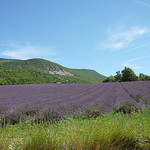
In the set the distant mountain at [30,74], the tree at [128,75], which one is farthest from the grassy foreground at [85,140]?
the tree at [128,75]

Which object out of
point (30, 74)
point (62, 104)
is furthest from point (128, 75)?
point (62, 104)

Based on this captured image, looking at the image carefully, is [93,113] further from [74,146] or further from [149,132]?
[74,146]

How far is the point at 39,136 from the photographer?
182 centimetres

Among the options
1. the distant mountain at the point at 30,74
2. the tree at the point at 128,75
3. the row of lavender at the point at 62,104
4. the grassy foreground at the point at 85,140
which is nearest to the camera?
the grassy foreground at the point at 85,140

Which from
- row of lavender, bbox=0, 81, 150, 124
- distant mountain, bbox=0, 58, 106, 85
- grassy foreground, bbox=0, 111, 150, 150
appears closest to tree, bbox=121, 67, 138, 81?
distant mountain, bbox=0, 58, 106, 85

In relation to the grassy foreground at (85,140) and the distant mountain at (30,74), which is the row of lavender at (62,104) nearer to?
the grassy foreground at (85,140)

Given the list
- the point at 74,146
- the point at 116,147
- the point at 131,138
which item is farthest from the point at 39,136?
the point at 131,138

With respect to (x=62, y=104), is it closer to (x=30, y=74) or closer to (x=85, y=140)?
(x=85, y=140)

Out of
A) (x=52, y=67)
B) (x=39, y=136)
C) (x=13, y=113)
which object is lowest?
(x=13, y=113)

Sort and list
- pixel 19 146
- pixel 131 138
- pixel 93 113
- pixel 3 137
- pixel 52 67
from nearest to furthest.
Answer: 1. pixel 19 146
2. pixel 3 137
3. pixel 131 138
4. pixel 93 113
5. pixel 52 67

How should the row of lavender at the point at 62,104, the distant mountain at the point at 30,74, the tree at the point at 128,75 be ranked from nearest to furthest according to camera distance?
1. the row of lavender at the point at 62,104
2. the distant mountain at the point at 30,74
3. the tree at the point at 128,75

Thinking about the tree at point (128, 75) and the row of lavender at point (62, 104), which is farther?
the tree at point (128, 75)

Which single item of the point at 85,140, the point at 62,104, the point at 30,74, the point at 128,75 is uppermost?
the point at 128,75

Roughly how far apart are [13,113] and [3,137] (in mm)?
2631
